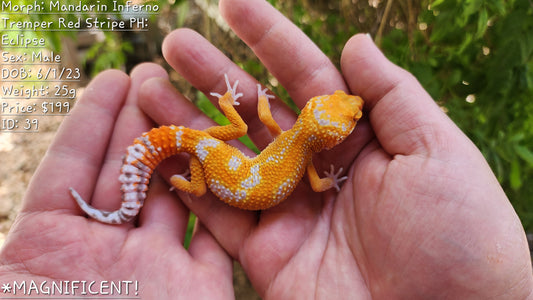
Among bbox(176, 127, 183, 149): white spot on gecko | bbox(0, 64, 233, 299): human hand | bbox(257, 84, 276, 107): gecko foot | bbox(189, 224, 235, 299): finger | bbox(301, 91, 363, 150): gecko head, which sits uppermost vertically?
bbox(257, 84, 276, 107): gecko foot

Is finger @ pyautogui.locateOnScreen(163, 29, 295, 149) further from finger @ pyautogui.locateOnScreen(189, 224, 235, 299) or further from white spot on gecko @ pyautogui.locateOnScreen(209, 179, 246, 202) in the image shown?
finger @ pyautogui.locateOnScreen(189, 224, 235, 299)

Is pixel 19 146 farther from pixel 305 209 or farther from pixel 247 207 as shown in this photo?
pixel 305 209

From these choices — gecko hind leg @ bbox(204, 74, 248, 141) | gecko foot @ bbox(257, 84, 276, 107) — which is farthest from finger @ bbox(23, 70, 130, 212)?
gecko foot @ bbox(257, 84, 276, 107)

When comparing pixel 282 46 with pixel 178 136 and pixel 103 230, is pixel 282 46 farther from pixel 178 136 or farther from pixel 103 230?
pixel 103 230

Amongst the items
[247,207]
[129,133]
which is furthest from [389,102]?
[129,133]

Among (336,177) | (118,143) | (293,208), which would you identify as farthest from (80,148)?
(336,177)

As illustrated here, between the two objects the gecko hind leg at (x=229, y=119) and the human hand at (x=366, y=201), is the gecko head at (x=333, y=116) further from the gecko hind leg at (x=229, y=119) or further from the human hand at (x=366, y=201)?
the gecko hind leg at (x=229, y=119)
